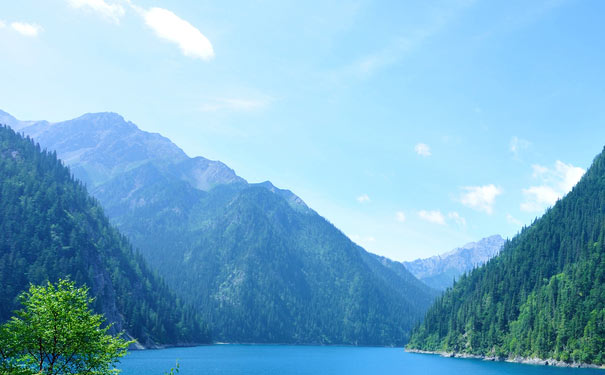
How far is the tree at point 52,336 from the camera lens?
3278 centimetres

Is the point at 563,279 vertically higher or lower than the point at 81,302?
higher

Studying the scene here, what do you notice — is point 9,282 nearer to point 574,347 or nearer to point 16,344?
point 16,344

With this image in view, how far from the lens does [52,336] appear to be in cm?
3312

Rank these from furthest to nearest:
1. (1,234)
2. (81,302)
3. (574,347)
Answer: (1,234) → (574,347) → (81,302)

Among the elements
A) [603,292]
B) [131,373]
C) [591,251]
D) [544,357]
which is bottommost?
[131,373]

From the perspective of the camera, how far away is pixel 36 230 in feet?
650

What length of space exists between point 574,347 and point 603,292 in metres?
20.9

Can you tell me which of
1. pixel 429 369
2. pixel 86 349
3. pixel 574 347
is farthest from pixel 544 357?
pixel 86 349

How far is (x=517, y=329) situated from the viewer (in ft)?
641

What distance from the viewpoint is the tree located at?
32.8 metres

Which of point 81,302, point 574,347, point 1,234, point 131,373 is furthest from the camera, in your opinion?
point 1,234

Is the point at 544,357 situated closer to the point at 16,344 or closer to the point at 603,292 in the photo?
the point at 603,292

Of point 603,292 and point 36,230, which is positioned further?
point 36,230

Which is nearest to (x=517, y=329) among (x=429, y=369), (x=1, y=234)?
(x=429, y=369)
